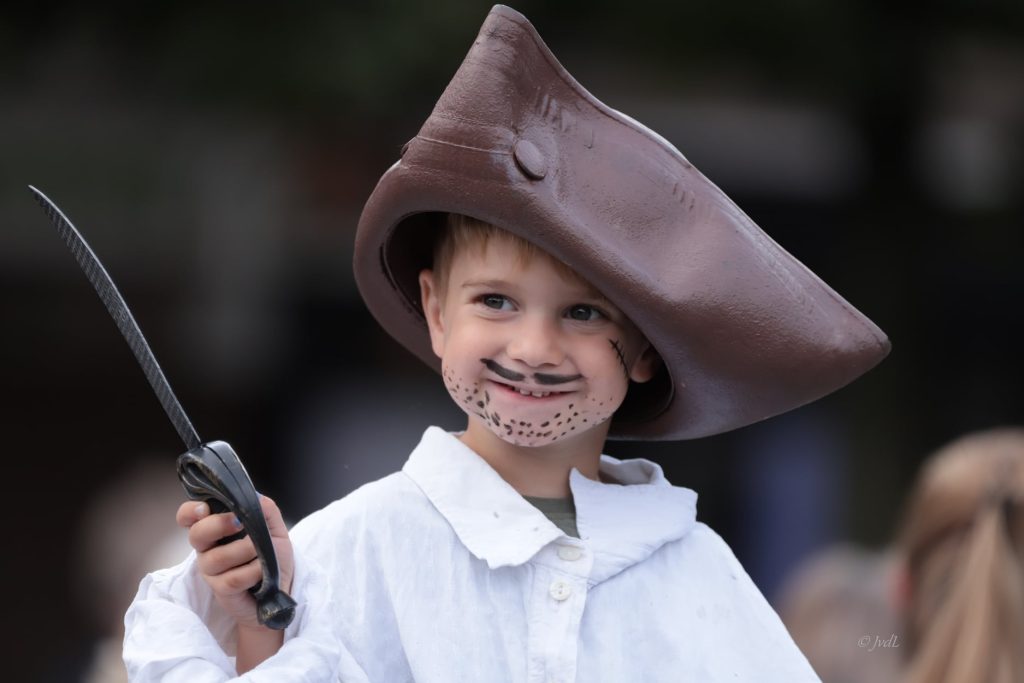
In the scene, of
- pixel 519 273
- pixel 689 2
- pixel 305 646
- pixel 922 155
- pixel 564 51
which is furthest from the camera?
pixel 922 155

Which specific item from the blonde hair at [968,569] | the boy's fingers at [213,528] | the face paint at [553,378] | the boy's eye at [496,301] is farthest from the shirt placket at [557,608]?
the blonde hair at [968,569]

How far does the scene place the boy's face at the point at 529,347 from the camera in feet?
7.05

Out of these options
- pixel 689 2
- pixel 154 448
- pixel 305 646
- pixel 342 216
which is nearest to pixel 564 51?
pixel 689 2

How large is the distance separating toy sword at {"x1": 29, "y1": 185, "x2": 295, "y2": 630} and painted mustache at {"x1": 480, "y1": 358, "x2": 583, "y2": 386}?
0.42m

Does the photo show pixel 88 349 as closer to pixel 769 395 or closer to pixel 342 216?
pixel 342 216

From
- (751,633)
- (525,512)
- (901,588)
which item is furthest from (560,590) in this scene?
(901,588)

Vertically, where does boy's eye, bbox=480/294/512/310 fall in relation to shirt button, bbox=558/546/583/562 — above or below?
above

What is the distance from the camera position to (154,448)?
742 cm

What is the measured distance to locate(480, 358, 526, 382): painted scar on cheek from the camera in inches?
84.9

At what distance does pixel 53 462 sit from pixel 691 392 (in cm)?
574

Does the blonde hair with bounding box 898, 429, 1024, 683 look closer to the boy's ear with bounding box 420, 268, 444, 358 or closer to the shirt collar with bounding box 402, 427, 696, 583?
the shirt collar with bounding box 402, 427, 696, 583

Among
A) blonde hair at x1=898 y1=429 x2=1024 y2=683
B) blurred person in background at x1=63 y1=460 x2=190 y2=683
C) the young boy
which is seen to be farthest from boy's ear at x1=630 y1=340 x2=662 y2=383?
blurred person in background at x1=63 y1=460 x2=190 y2=683

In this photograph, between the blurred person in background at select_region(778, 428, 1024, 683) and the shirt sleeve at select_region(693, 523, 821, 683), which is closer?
the shirt sleeve at select_region(693, 523, 821, 683)
